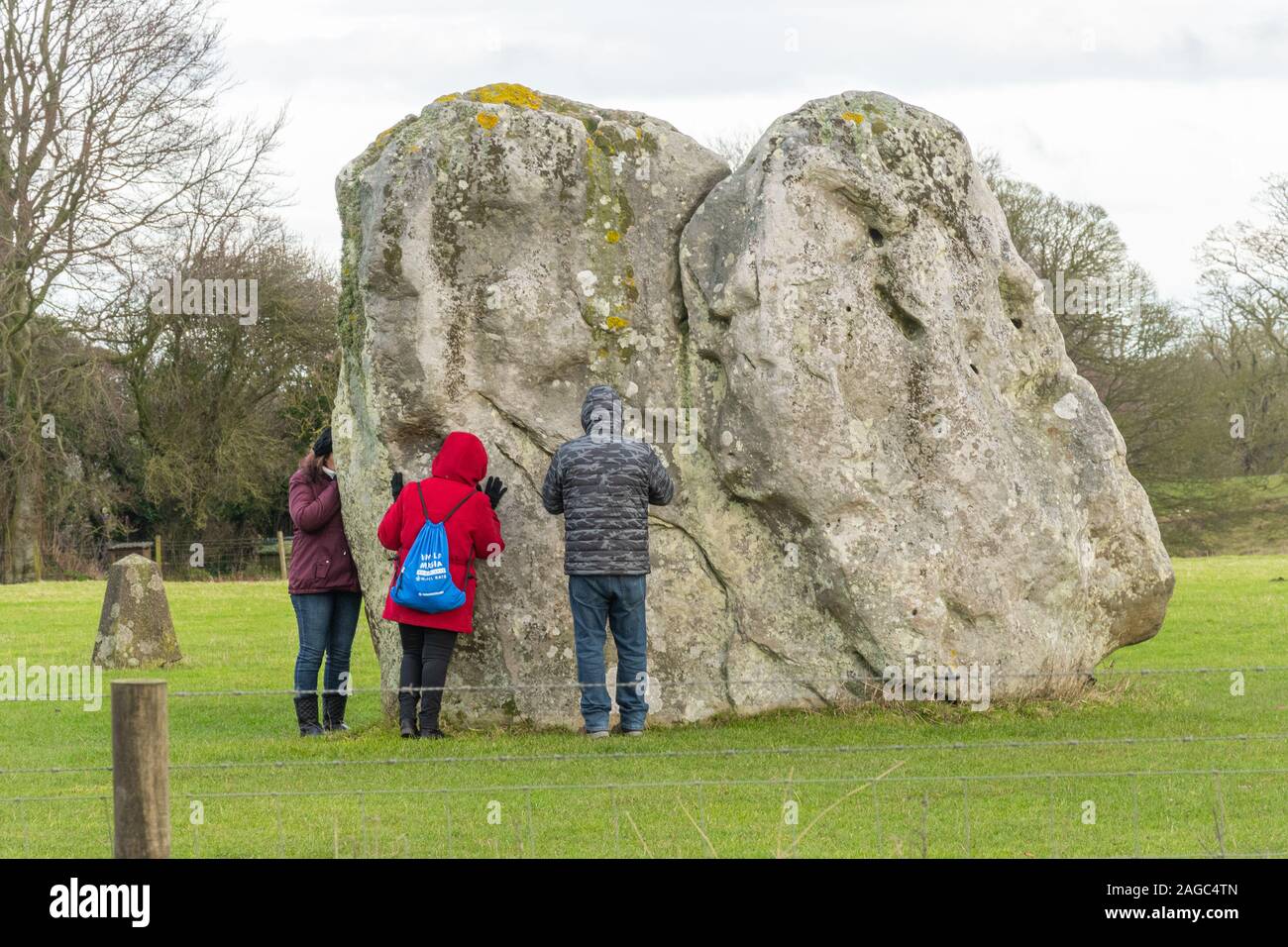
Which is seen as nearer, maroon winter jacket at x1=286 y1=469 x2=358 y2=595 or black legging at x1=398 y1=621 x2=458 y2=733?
black legging at x1=398 y1=621 x2=458 y2=733

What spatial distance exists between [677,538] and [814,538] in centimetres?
108

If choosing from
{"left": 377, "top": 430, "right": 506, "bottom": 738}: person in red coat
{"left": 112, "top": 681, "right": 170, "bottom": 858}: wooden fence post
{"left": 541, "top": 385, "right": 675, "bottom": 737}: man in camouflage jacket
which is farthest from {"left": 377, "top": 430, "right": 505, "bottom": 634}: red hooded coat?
{"left": 112, "top": 681, "right": 170, "bottom": 858}: wooden fence post

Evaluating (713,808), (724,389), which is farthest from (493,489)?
(713,808)

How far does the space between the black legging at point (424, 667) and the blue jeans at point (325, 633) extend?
75 cm

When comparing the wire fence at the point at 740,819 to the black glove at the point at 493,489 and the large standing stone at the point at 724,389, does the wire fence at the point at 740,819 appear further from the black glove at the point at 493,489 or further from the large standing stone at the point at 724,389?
the black glove at the point at 493,489

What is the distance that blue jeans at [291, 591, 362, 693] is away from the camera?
1212 centimetres

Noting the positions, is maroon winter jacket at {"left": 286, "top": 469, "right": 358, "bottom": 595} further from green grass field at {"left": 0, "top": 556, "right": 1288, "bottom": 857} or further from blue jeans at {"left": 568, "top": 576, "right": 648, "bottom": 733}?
blue jeans at {"left": 568, "top": 576, "right": 648, "bottom": 733}

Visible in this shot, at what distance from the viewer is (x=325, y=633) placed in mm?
12148

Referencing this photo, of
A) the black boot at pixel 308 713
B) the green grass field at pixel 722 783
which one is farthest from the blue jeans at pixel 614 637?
the black boot at pixel 308 713

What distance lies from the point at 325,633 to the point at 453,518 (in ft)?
5.51

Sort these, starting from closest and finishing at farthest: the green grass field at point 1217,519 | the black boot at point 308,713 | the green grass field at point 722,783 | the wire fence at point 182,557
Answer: the green grass field at point 722,783 → the black boot at point 308,713 → the wire fence at point 182,557 → the green grass field at point 1217,519

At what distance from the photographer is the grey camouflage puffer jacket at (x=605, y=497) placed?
36.1 ft

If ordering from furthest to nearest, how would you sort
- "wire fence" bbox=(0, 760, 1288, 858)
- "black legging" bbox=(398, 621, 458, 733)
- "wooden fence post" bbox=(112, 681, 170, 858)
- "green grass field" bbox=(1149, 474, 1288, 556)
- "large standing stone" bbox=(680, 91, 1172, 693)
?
"green grass field" bbox=(1149, 474, 1288, 556), "large standing stone" bbox=(680, 91, 1172, 693), "black legging" bbox=(398, 621, 458, 733), "wire fence" bbox=(0, 760, 1288, 858), "wooden fence post" bbox=(112, 681, 170, 858)
